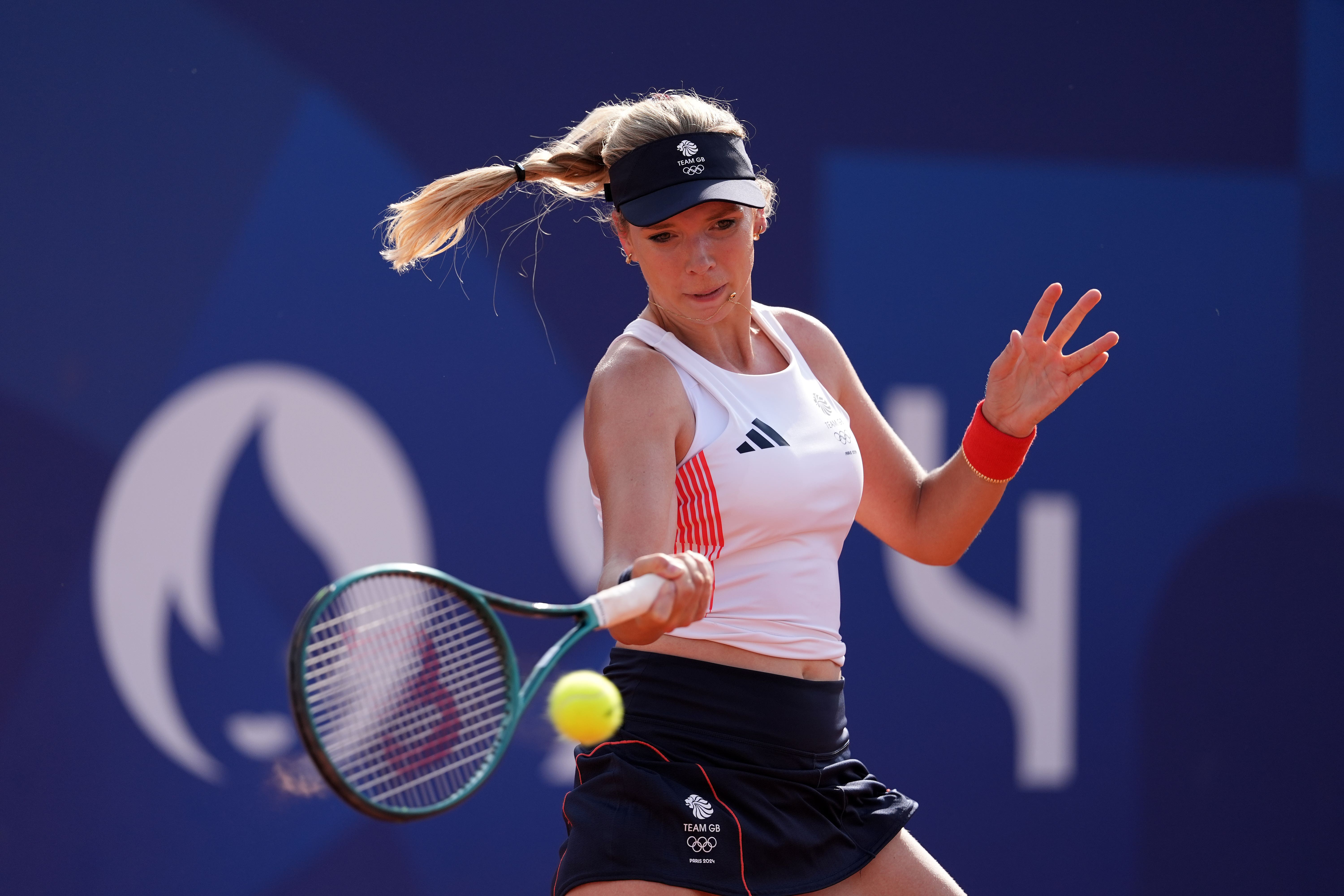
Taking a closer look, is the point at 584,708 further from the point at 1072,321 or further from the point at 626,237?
the point at 1072,321

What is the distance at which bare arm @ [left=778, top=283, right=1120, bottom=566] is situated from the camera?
2068mm

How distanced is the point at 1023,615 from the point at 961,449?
1.35 metres

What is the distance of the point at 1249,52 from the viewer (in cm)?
355

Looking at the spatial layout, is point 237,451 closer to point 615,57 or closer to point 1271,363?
point 615,57

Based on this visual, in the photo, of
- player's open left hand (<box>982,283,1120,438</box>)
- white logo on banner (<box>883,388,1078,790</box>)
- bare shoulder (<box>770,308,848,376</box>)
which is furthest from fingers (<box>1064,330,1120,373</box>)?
white logo on banner (<box>883,388,1078,790</box>)

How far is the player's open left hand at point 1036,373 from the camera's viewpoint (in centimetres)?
206

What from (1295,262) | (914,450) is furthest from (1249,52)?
(914,450)

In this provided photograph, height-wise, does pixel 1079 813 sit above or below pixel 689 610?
below

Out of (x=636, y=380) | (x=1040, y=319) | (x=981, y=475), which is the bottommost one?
(x=981, y=475)

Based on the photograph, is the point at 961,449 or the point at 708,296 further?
the point at 961,449

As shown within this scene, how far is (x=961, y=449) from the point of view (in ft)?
7.06

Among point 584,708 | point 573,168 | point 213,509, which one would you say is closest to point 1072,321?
point 573,168

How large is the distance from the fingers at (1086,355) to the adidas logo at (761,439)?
20.0 inches

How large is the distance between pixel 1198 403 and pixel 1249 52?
911mm
